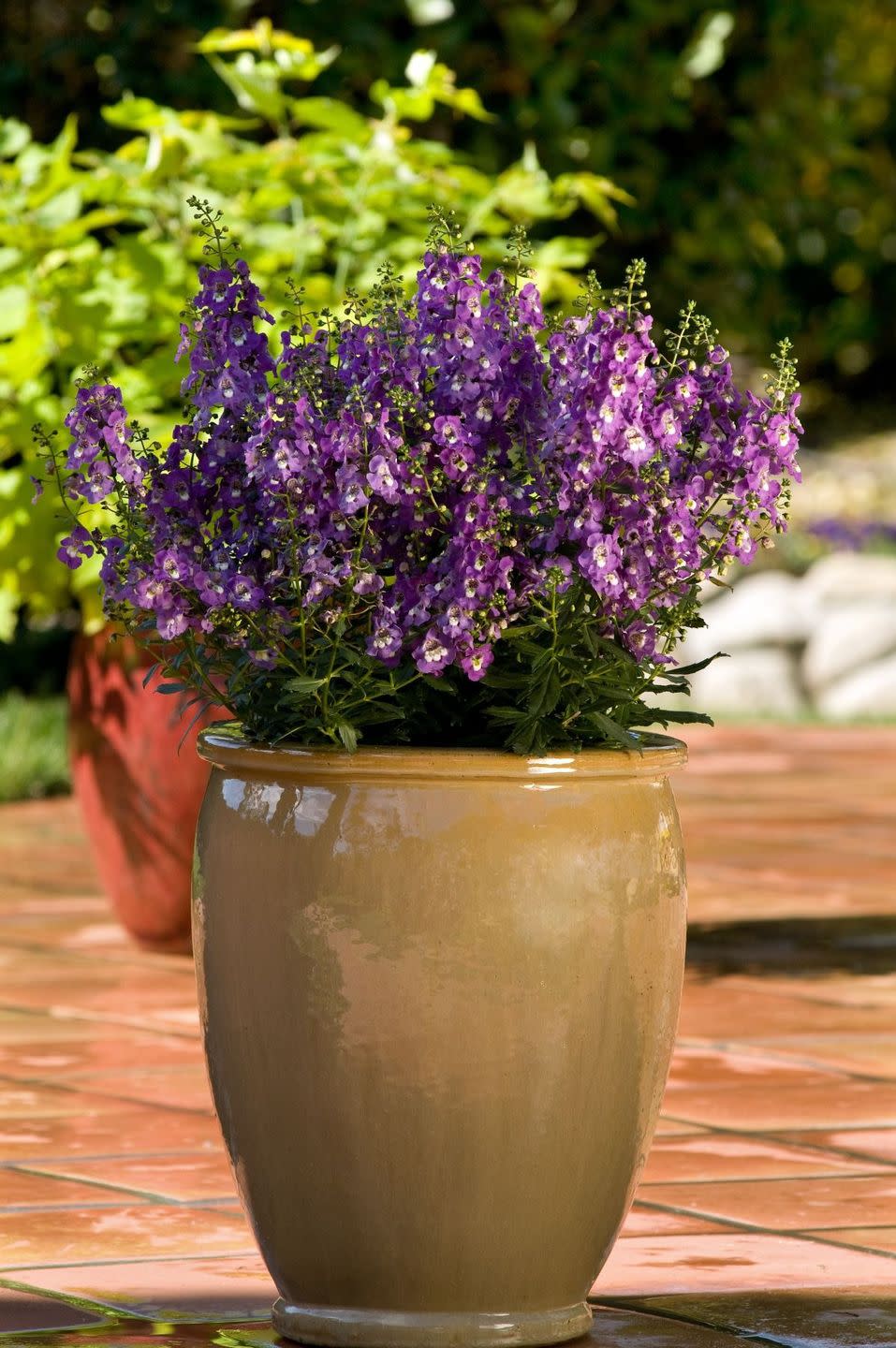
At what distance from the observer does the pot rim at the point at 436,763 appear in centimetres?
295

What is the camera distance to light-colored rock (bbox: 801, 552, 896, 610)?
1203 cm

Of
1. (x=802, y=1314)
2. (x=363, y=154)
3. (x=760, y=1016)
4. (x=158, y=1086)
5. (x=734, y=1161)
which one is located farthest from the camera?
(x=363, y=154)

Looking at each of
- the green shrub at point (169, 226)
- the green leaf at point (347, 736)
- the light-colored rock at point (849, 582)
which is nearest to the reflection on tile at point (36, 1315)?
the green leaf at point (347, 736)

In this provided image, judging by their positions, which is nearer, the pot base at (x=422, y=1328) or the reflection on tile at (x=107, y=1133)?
the pot base at (x=422, y=1328)

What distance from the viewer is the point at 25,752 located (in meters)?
8.81

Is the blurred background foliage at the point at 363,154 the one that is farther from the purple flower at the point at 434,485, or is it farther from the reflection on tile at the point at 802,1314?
the reflection on tile at the point at 802,1314

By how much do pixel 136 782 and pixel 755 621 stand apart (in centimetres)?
646

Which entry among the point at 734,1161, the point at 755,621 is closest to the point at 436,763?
the point at 734,1161

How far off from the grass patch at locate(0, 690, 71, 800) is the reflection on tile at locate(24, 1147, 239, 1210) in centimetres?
451

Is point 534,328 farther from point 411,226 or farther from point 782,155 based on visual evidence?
point 782,155

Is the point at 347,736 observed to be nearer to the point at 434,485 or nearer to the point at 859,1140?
the point at 434,485

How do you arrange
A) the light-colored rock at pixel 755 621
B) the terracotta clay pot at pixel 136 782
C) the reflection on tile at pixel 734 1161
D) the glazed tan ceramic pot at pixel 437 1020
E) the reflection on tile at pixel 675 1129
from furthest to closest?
the light-colored rock at pixel 755 621
the terracotta clay pot at pixel 136 782
the reflection on tile at pixel 675 1129
the reflection on tile at pixel 734 1161
the glazed tan ceramic pot at pixel 437 1020

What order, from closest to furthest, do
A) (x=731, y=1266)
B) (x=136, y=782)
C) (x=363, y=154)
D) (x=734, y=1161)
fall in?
(x=731, y=1266) < (x=734, y=1161) < (x=136, y=782) < (x=363, y=154)

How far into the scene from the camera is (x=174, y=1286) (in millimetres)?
3297
